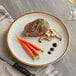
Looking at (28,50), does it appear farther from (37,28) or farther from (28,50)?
(37,28)

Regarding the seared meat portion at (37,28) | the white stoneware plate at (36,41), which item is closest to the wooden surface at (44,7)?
the white stoneware plate at (36,41)

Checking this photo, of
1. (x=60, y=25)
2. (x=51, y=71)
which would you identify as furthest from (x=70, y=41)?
(x=51, y=71)

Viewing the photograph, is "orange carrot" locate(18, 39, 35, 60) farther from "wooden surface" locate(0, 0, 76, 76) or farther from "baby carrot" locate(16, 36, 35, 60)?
"wooden surface" locate(0, 0, 76, 76)

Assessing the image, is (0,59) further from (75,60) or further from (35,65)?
(75,60)

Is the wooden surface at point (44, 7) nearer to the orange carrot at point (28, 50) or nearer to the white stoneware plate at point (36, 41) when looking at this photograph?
the white stoneware plate at point (36, 41)

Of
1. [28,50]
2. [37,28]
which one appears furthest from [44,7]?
[28,50]
